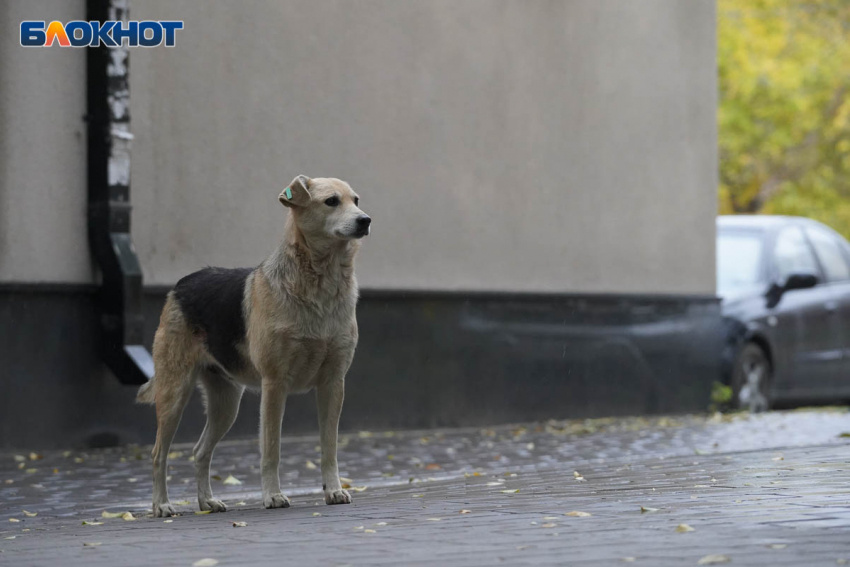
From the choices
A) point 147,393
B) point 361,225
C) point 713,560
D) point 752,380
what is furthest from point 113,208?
point 752,380

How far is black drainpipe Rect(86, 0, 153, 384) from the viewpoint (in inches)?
420

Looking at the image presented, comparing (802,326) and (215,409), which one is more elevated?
(802,326)

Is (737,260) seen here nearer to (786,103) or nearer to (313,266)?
(313,266)

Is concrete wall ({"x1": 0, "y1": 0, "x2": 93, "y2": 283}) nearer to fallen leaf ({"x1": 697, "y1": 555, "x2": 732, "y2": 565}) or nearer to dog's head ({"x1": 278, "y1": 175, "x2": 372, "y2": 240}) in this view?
dog's head ({"x1": 278, "y1": 175, "x2": 372, "y2": 240})

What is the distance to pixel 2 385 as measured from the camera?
33.5 feet

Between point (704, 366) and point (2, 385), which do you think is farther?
point (704, 366)

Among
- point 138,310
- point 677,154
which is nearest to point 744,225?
point 677,154

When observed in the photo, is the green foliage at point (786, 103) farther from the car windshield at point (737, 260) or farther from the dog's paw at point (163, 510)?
the dog's paw at point (163, 510)

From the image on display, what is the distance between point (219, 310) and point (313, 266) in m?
0.66

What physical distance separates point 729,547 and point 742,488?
84.5 inches

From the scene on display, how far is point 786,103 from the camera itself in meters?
32.2

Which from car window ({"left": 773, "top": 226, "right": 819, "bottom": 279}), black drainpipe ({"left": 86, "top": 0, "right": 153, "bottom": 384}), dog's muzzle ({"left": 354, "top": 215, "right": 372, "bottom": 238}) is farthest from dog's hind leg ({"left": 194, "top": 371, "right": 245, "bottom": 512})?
car window ({"left": 773, "top": 226, "right": 819, "bottom": 279})

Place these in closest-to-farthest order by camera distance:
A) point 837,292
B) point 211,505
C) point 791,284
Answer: point 211,505 < point 791,284 < point 837,292

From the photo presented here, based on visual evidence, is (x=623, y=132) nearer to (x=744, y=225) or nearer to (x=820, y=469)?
(x=744, y=225)
